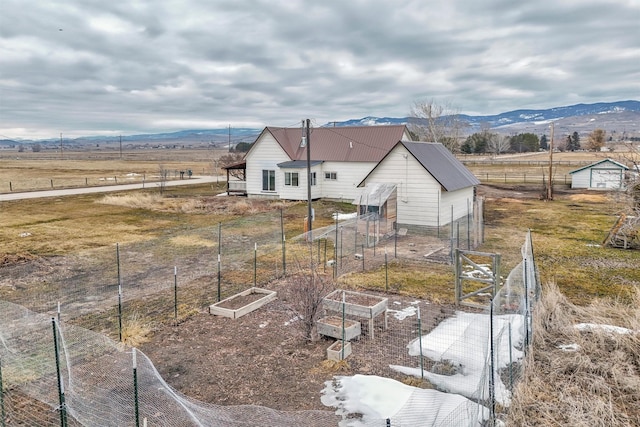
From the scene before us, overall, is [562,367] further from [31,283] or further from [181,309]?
[31,283]

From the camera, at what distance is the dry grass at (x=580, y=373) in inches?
263

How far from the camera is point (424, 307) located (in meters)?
12.1

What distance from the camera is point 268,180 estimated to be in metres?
36.9

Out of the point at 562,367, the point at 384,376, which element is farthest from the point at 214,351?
the point at 562,367

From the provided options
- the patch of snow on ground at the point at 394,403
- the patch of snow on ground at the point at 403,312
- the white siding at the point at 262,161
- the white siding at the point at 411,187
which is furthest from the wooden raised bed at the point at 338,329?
the white siding at the point at 262,161

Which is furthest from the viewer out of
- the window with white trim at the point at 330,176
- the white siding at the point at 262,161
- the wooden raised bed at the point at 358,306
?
the white siding at the point at 262,161

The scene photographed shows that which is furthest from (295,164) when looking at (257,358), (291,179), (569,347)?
(569,347)

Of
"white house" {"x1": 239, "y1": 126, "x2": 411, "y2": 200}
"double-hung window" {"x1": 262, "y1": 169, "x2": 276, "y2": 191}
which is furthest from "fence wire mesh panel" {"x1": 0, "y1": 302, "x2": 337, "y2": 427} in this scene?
"double-hung window" {"x1": 262, "y1": 169, "x2": 276, "y2": 191}

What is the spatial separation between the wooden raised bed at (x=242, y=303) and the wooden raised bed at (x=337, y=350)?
309cm

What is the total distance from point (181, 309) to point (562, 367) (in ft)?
29.0

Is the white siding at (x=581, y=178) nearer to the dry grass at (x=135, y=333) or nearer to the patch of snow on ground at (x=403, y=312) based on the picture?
the patch of snow on ground at (x=403, y=312)

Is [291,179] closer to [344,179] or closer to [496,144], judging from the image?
[344,179]

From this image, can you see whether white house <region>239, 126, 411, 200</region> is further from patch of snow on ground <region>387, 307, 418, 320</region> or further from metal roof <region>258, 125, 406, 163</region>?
patch of snow on ground <region>387, 307, 418, 320</region>

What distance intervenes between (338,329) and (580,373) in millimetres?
4545
